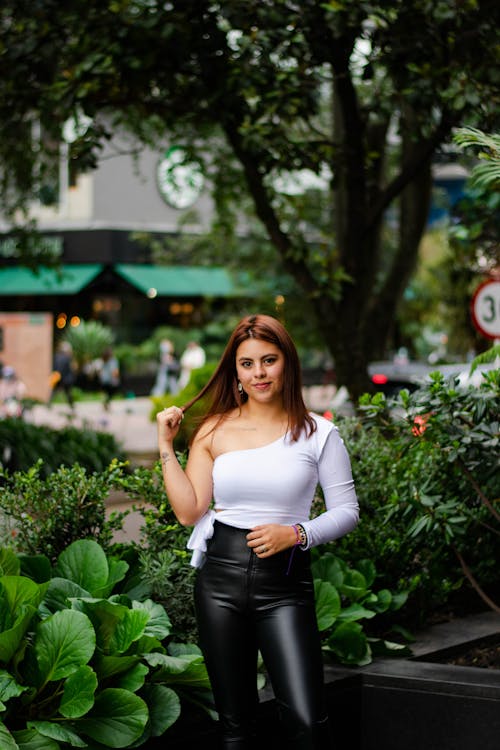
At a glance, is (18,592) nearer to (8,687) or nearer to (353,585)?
(8,687)

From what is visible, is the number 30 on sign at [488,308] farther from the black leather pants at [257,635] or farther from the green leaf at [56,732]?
the green leaf at [56,732]

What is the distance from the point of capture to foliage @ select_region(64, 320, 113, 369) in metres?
33.4

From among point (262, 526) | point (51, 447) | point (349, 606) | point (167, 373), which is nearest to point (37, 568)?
point (262, 526)

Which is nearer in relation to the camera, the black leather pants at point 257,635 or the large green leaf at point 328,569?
the black leather pants at point 257,635

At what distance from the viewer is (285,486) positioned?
3330 mm

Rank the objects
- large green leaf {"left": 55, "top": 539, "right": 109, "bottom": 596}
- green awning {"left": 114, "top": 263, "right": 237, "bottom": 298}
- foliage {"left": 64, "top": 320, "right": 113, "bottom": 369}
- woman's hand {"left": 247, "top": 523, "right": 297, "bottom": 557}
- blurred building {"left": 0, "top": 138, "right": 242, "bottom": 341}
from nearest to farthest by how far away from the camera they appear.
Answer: woman's hand {"left": 247, "top": 523, "right": 297, "bottom": 557} < large green leaf {"left": 55, "top": 539, "right": 109, "bottom": 596} < foliage {"left": 64, "top": 320, "right": 113, "bottom": 369} < green awning {"left": 114, "top": 263, "right": 237, "bottom": 298} < blurred building {"left": 0, "top": 138, "right": 242, "bottom": 341}

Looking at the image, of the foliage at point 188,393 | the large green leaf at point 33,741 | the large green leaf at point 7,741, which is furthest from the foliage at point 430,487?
the foliage at point 188,393

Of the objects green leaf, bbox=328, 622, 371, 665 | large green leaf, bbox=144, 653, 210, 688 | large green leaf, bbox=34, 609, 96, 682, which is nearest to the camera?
large green leaf, bbox=34, 609, 96, 682

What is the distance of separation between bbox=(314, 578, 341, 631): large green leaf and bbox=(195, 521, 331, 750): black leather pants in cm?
108

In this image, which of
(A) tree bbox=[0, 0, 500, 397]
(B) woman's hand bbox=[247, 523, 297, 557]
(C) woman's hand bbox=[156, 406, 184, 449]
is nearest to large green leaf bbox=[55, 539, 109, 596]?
(C) woman's hand bbox=[156, 406, 184, 449]

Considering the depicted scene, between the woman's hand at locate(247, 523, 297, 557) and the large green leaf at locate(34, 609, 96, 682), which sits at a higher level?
the woman's hand at locate(247, 523, 297, 557)

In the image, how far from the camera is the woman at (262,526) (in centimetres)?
327

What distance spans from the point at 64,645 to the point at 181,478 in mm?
660

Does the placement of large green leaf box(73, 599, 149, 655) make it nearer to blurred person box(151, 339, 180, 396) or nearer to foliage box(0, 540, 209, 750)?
foliage box(0, 540, 209, 750)
